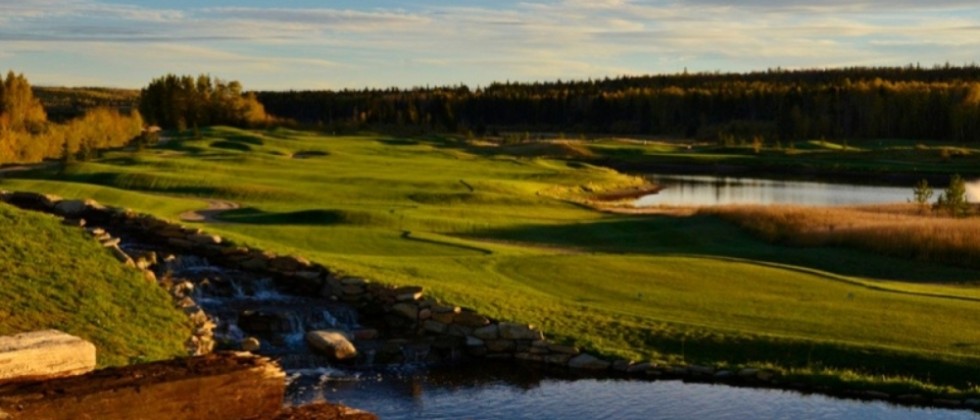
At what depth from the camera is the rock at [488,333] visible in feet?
70.9

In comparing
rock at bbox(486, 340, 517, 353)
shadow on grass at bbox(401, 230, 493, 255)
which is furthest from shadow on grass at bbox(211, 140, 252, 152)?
rock at bbox(486, 340, 517, 353)

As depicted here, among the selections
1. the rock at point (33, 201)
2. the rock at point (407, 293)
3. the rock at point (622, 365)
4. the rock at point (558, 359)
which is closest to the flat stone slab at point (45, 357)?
the rock at point (622, 365)

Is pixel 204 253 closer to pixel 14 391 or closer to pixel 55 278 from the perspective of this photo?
pixel 55 278

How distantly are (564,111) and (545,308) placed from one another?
16598 centimetres

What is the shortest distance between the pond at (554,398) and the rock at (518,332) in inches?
51.8

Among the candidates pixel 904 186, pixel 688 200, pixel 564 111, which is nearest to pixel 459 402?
pixel 688 200

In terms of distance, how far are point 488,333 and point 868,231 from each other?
689 inches

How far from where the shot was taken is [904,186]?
8312 centimetres

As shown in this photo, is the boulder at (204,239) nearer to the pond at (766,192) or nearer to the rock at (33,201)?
the rock at (33,201)

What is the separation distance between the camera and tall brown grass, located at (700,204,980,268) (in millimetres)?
32219

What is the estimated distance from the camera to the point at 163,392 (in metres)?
4.62

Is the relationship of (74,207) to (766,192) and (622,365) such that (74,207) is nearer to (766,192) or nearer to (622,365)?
(622,365)

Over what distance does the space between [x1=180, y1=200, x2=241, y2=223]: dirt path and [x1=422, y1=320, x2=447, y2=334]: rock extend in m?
15.9

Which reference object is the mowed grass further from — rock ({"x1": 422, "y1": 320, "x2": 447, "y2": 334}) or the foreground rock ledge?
the foreground rock ledge
